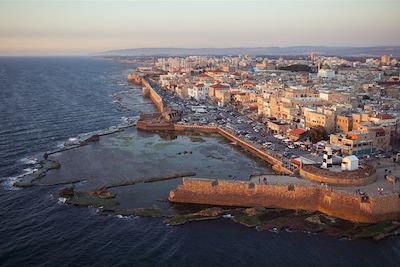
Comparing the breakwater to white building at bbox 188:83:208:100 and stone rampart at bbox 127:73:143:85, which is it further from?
stone rampart at bbox 127:73:143:85

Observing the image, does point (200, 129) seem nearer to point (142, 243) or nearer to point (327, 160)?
point (327, 160)

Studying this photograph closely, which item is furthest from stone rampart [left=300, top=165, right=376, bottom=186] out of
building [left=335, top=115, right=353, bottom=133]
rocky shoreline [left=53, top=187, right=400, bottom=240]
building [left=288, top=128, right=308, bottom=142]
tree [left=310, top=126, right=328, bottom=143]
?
building [left=335, top=115, right=353, bottom=133]

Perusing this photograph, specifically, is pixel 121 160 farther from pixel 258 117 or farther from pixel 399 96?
pixel 399 96

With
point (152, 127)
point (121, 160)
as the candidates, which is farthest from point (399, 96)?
point (121, 160)

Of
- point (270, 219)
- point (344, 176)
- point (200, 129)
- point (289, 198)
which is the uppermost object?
point (344, 176)

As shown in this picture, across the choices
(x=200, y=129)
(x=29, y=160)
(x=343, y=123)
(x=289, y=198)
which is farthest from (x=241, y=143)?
(x=29, y=160)

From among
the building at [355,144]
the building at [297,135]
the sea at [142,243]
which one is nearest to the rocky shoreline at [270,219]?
the sea at [142,243]

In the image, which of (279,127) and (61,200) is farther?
(279,127)
